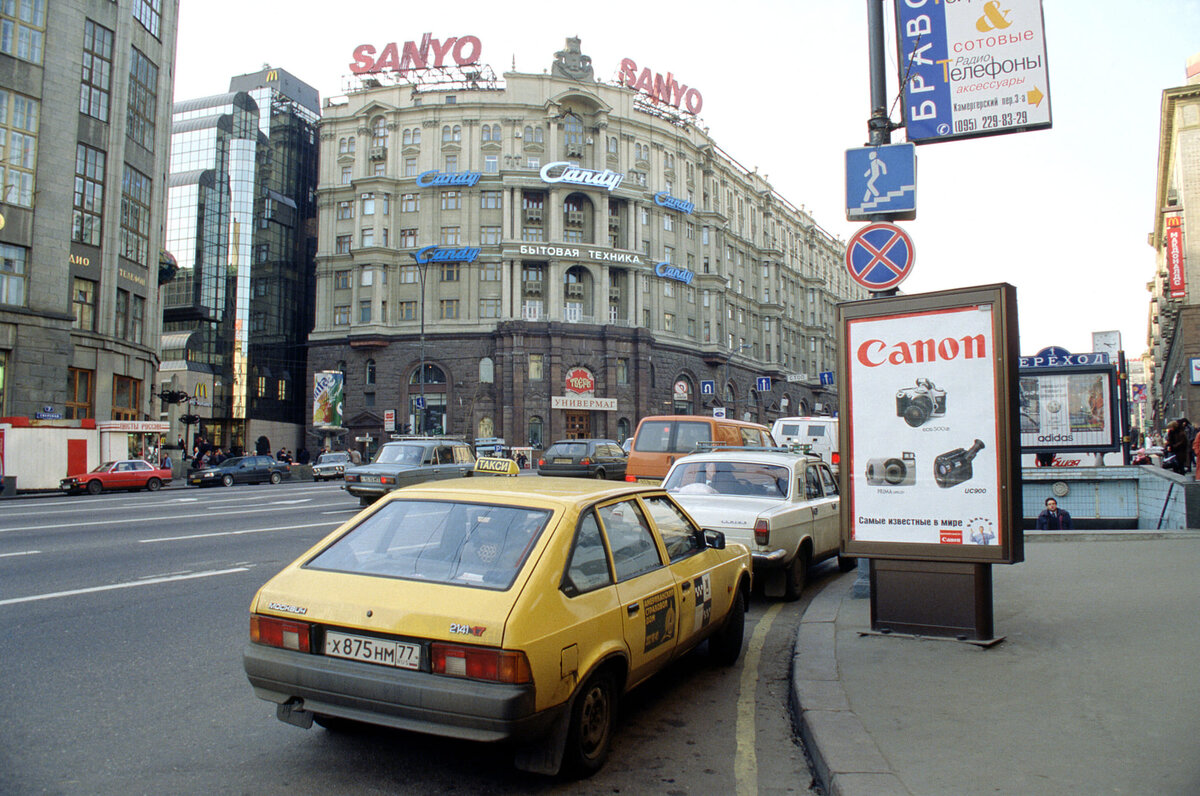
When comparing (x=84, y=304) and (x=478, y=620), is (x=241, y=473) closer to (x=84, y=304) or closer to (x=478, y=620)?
(x=84, y=304)

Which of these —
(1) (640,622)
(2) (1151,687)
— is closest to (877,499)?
(2) (1151,687)

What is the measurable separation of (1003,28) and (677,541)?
6076 mm

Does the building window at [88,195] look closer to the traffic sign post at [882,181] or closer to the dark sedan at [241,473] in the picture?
the dark sedan at [241,473]

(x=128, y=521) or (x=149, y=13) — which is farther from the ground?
(x=149, y=13)

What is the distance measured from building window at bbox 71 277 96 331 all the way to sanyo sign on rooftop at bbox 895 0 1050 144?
38435mm

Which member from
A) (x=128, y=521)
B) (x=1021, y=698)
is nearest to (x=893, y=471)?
(x=1021, y=698)

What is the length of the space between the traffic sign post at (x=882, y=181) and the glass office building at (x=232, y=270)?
67.8m

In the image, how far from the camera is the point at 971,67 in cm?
785

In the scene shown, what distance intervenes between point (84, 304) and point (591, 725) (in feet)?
133

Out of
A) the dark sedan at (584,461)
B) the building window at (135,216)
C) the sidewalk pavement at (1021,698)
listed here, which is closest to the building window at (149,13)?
the building window at (135,216)

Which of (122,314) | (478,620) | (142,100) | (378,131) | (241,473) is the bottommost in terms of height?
(241,473)

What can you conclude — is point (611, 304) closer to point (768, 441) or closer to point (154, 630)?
point (768, 441)

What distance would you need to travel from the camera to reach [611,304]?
192 ft

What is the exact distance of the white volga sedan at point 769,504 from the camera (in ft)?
26.7
